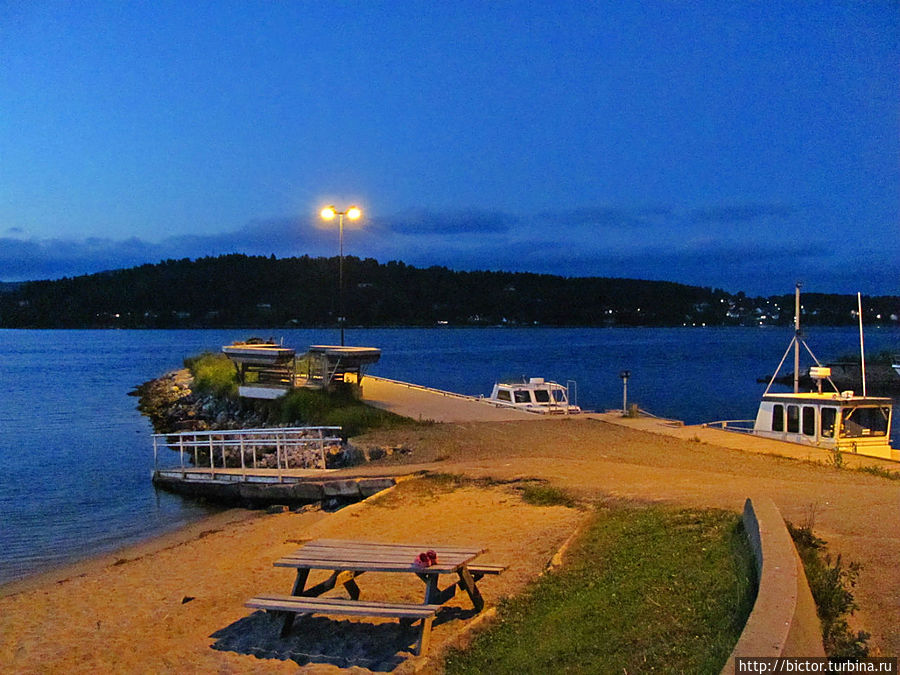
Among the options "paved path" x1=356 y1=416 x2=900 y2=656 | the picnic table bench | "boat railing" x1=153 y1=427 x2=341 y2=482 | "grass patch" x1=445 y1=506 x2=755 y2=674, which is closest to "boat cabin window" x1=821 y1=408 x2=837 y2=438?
"paved path" x1=356 y1=416 x2=900 y2=656

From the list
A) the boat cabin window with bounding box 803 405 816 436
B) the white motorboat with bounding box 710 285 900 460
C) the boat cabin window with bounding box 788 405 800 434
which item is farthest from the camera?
the boat cabin window with bounding box 788 405 800 434

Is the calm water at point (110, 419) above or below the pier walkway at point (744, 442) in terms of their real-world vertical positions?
below

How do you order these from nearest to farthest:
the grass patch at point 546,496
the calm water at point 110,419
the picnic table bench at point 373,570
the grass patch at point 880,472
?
the picnic table bench at point 373,570
the grass patch at point 546,496
the grass patch at point 880,472
the calm water at point 110,419

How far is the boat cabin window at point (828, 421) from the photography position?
66.6ft

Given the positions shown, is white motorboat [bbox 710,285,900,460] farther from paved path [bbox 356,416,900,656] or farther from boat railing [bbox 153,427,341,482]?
boat railing [bbox 153,427,341,482]

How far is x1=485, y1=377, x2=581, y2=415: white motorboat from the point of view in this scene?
99.3 ft

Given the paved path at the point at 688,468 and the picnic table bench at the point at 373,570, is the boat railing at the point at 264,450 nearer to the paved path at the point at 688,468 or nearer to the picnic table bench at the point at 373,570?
the paved path at the point at 688,468

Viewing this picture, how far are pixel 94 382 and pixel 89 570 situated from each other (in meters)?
62.0

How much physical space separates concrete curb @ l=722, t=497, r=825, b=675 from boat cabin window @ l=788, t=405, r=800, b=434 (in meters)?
14.5

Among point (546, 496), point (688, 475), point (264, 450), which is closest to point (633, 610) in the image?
point (546, 496)

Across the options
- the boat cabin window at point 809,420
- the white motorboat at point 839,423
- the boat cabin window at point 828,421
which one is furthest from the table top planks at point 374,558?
the boat cabin window at point 809,420

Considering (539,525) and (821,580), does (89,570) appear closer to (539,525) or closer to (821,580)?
(539,525)

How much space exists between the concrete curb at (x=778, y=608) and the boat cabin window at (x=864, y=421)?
1429 cm

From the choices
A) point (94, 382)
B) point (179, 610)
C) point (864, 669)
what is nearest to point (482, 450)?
point (179, 610)
